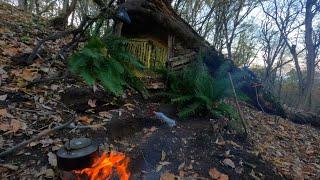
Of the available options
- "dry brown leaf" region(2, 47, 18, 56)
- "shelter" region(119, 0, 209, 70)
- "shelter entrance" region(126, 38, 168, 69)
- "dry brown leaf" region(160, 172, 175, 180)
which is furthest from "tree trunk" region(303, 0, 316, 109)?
"dry brown leaf" region(2, 47, 18, 56)

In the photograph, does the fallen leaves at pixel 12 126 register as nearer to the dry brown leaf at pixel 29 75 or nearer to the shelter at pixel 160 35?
the dry brown leaf at pixel 29 75

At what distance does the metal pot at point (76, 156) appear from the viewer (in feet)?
7.58

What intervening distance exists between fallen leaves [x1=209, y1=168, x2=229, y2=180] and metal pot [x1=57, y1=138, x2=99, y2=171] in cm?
175

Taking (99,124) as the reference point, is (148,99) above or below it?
above

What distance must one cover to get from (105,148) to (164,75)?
3.13m

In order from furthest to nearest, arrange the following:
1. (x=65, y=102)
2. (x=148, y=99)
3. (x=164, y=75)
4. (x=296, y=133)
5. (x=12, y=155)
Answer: (x=296, y=133) → (x=164, y=75) → (x=148, y=99) → (x=65, y=102) → (x=12, y=155)

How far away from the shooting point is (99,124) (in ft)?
12.9

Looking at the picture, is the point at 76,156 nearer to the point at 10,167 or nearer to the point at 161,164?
the point at 10,167

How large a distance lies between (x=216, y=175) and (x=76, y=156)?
2.01m

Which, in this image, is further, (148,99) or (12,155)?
(148,99)

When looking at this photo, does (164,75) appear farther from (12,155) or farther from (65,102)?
(12,155)

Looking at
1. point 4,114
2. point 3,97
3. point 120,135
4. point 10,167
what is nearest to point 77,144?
point 10,167

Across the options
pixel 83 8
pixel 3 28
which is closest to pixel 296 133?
pixel 3 28

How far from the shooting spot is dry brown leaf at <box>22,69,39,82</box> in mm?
4574
